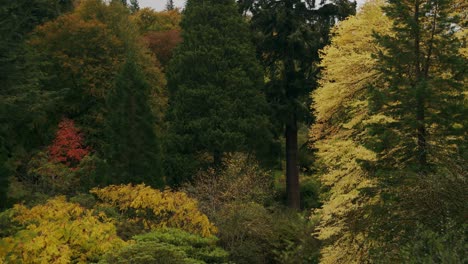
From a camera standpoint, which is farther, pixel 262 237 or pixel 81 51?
pixel 81 51

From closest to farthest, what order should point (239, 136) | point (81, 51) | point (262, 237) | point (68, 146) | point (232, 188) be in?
point (262, 237)
point (232, 188)
point (239, 136)
point (68, 146)
point (81, 51)

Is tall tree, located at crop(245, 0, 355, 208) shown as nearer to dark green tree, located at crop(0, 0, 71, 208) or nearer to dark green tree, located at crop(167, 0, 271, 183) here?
dark green tree, located at crop(167, 0, 271, 183)

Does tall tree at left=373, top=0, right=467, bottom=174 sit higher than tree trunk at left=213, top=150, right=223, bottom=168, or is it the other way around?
tall tree at left=373, top=0, right=467, bottom=174

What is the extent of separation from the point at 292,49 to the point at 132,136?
1086cm

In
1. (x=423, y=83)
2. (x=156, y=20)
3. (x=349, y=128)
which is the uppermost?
(x=156, y=20)

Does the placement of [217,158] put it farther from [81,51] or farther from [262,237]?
[81,51]

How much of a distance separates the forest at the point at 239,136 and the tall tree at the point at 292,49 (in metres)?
0.09

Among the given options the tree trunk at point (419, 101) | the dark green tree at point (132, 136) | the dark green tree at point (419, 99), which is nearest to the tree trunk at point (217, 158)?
the dark green tree at point (132, 136)

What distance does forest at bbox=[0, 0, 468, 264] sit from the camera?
12055mm

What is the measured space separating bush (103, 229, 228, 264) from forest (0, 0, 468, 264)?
6 cm

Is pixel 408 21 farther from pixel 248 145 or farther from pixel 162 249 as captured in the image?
pixel 248 145

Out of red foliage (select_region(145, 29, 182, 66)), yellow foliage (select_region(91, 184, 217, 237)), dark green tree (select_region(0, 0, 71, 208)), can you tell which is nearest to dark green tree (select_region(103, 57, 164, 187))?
dark green tree (select_region(0, 0, 71, 208))

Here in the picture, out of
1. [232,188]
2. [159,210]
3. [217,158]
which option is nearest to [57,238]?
[159,210]

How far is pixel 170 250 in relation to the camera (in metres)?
11.8
